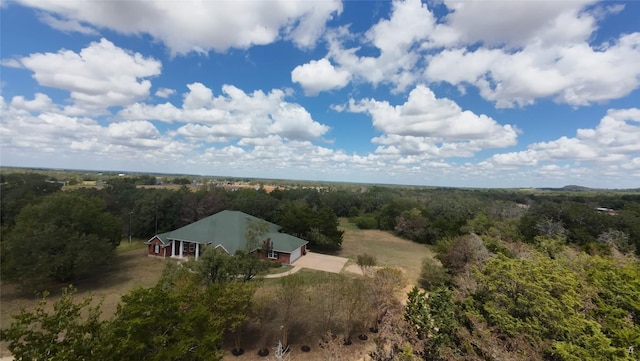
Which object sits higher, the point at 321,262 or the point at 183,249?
the point at 183,249

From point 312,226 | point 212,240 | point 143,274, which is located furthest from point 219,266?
point 312,226

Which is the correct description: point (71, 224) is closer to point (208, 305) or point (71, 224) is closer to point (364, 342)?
point (208, 305)

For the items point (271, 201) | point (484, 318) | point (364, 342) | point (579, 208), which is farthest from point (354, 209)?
point (484, 318)

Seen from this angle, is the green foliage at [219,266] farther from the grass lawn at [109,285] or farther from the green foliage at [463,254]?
the green foliage at [463,254]

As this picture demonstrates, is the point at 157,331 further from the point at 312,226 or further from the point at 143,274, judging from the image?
the point at 312,226

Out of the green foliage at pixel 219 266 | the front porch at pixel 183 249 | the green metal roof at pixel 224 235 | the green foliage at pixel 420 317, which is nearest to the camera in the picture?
the green foliage at pixel 420 317

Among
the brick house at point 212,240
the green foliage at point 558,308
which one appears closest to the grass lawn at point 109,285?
the brick house at point 212,240
